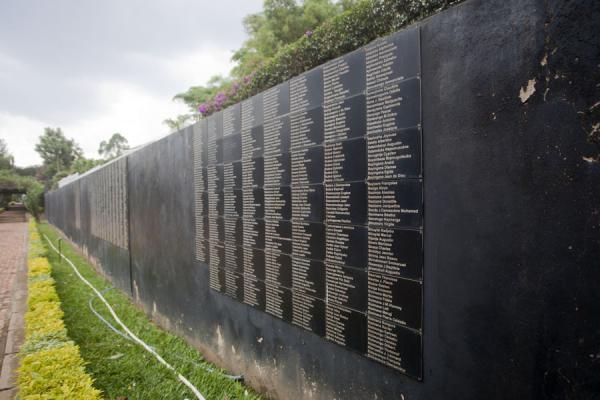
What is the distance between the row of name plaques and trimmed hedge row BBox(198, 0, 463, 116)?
2.16ft

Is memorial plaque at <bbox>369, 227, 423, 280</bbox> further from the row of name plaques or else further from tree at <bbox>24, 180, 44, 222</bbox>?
tree at <bbox>24, 180, 44, 222</bbox>

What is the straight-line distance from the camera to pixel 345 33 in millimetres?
3252

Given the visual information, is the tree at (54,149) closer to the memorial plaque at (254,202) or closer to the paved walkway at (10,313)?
the paved walkway at (10,313)

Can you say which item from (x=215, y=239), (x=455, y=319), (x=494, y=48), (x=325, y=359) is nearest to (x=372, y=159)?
(x=494, y=48)

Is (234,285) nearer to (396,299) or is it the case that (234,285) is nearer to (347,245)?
(347,245)

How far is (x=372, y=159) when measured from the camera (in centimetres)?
216

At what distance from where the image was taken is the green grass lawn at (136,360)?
3.50 metres

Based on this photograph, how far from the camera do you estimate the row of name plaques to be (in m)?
1.98

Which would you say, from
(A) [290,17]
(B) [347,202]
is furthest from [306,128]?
(A) [290,17]

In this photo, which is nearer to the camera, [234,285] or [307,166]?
[307,166]

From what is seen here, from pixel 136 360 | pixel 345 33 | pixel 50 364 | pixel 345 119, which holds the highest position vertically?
pixel 345 33

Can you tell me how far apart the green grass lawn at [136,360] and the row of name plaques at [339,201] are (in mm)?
984

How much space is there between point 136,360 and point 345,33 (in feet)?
13.7

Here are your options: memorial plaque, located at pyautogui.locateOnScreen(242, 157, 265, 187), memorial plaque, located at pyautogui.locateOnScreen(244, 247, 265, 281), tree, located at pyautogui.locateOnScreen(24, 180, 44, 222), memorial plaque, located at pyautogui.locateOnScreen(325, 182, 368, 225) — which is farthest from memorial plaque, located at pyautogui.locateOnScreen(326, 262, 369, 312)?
tree, located at pyautogui.locateOnScreen(24, 180, 44, 222)
